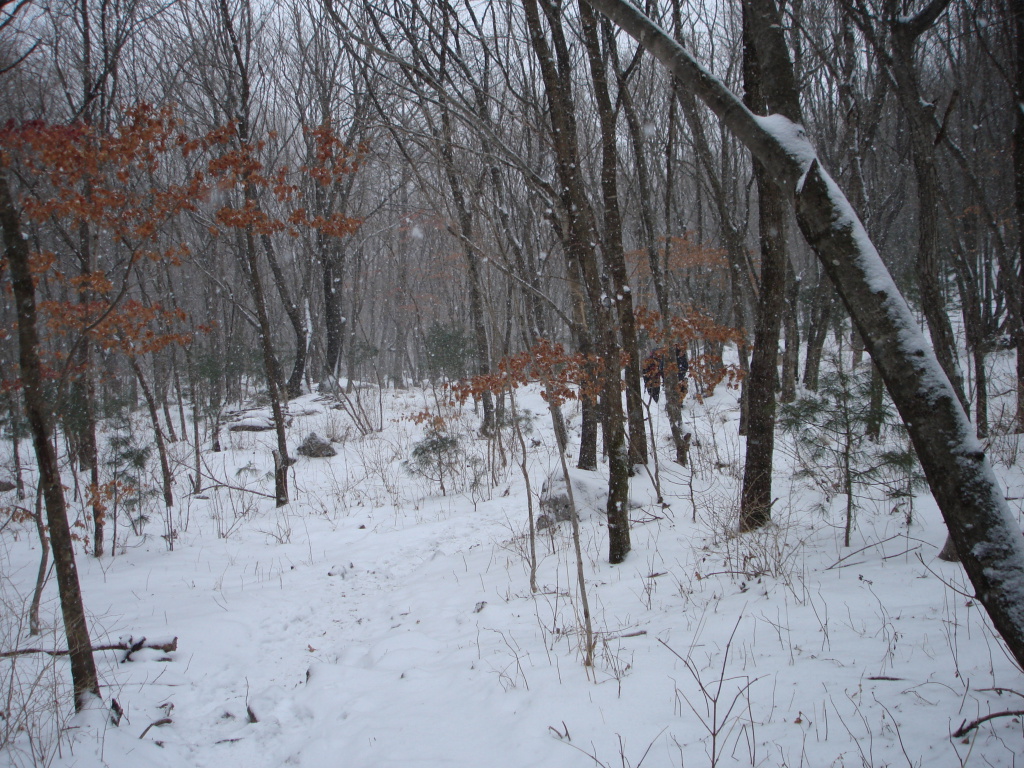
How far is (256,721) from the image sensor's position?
3.07 metres

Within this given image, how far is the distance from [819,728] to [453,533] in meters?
5.01

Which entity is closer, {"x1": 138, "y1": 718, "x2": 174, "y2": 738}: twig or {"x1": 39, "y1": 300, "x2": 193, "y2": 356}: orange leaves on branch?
{"x1": 138, "y1": 718, "x2": 174, "y2": 738}: twig

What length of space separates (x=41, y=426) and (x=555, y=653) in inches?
120

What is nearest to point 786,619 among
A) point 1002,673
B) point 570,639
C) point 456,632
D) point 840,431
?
point 1002,673

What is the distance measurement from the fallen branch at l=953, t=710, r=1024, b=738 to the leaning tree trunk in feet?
12.5

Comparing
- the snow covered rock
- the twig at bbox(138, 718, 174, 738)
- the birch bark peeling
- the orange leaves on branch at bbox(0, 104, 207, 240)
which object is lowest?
the twig at bbox(138, 718, 174, 738)

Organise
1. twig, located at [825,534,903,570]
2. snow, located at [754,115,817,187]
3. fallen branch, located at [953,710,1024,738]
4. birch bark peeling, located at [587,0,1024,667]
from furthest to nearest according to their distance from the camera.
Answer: twig, located at [825,534,903,570] → snow, located at [754,115,817,187] → fallen branch, located at [953,710,1024,738] → birch bark peeling, located at [587,0,1024,667]

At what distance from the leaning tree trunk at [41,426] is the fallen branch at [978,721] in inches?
150

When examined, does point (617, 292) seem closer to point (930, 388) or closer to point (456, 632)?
point (456, 632)

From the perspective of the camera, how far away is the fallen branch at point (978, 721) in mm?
1703

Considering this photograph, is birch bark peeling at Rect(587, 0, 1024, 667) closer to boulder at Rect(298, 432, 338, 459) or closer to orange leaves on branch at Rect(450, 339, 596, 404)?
orange leaves on branch at Rect(450, 339, 596, 404)

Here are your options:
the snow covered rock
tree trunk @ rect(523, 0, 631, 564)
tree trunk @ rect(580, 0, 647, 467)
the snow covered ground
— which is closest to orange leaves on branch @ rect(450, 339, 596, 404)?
tree trunk @ rect(580, 0, 647, 467)

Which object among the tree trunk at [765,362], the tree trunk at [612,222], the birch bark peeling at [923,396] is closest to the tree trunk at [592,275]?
the tree trunk at [612,222]

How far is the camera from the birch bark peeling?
1509mm
